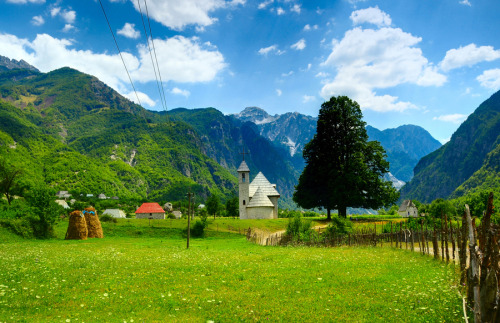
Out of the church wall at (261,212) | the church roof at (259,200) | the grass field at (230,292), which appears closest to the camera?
the grass field at (230,292)

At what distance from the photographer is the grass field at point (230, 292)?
352 inches

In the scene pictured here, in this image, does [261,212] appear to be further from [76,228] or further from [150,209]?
[150,209]

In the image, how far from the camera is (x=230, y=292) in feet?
37.5

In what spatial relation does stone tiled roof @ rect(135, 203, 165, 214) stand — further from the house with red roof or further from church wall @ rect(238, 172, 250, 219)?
church wall @ rect(238, 172, 250, 219)

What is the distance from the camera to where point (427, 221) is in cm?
3681

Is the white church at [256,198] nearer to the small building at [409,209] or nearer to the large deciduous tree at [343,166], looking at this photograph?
the large deciduous tree at [343,166]

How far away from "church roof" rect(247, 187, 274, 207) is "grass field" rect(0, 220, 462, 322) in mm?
43306

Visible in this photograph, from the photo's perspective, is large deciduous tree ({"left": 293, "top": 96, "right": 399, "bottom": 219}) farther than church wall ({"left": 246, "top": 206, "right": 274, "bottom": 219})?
No

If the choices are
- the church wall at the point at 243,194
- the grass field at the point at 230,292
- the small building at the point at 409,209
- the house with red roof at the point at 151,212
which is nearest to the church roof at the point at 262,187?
the church wall at the point at 243,194

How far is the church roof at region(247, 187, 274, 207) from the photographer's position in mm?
60781

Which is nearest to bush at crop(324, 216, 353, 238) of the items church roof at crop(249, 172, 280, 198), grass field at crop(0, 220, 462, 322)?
grass field at crop(0, 220, 462, 322)

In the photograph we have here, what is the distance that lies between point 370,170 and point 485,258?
46.3 m

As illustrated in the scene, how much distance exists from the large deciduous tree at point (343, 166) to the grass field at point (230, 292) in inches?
1260

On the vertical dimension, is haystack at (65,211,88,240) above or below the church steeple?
below
